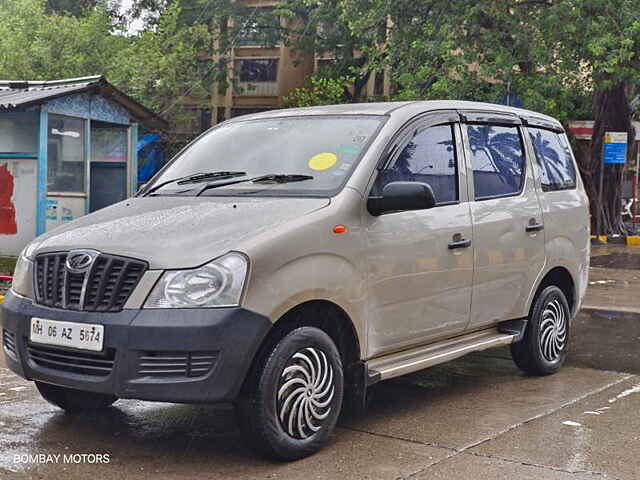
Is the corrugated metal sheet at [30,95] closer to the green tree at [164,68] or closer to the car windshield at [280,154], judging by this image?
the car windshield at [280,154]

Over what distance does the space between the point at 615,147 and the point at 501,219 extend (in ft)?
58.1

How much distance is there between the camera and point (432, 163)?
19.7ft

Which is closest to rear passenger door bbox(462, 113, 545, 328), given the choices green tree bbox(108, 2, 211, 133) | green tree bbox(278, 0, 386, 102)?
green tree bbox(108, 2, 211, 133)

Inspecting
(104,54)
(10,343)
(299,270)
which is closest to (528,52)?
(104,54)

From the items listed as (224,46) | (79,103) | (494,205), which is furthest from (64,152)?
(224,46)

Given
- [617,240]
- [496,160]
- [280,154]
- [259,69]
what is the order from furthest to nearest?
1. [259,69]
2. [617,240]
3. [496,160]
4. [280,154]

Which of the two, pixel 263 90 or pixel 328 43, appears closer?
pixel 328 43

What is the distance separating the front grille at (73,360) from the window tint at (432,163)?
6.38 feet

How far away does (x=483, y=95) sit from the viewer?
74.6 ft

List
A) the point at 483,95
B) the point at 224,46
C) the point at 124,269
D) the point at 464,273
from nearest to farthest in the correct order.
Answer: the point at 124,269 < the point at 464,273 < the point at 483,95 < the point at 224,46

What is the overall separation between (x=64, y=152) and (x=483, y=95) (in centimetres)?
1089

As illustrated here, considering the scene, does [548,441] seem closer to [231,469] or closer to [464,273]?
[464,273]

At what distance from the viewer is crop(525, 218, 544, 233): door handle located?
6.70m

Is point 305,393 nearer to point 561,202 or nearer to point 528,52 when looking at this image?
point 561,202
